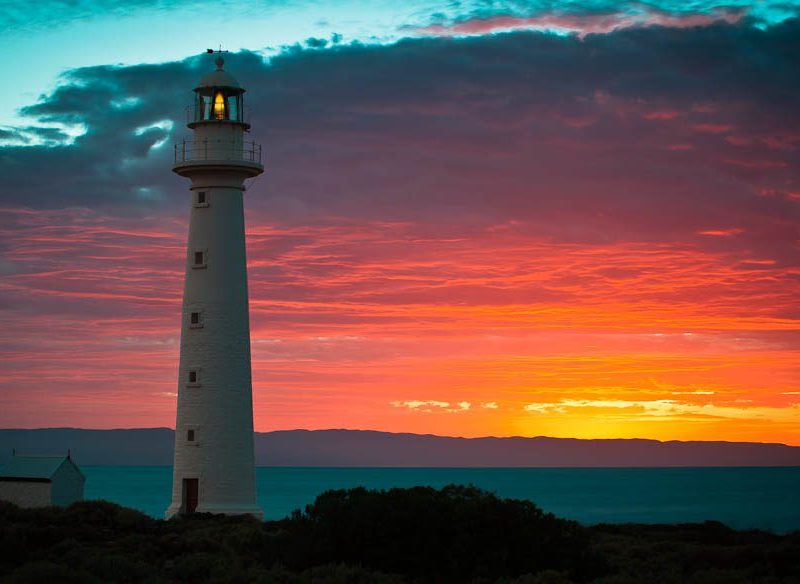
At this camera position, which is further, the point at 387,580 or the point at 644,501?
the point at 644,501

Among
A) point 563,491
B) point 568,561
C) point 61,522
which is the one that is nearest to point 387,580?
point 568,561

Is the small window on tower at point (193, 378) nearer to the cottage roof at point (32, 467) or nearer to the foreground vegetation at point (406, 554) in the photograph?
the cottage roof at point (32, 467)

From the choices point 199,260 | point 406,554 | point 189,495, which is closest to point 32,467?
point 189,495

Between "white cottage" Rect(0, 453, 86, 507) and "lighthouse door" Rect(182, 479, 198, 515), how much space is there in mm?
3476

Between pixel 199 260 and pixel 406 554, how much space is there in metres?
13.0

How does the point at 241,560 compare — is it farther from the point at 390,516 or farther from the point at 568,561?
the point at 568,561

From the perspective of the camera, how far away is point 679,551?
21797 mm

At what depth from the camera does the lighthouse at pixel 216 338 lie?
94.3 ft

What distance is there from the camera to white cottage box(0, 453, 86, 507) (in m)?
29.8

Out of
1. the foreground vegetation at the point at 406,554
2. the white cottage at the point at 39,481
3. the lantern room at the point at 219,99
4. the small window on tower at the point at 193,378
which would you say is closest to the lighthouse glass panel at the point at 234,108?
the lantern room at the point at 219,99

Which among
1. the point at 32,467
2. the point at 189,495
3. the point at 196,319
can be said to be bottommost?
the point at 189,495

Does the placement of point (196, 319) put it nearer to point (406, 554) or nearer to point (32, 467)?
point (32, 467)

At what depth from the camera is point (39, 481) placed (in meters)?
30.0

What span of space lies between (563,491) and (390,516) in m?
119
